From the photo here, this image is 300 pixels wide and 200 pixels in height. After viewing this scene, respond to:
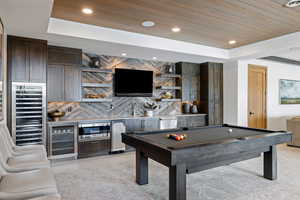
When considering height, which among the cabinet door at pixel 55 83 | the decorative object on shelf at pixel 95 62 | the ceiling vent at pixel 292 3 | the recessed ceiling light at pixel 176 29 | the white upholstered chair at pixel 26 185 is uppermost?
the recessed ceiling light at pixel 176 29

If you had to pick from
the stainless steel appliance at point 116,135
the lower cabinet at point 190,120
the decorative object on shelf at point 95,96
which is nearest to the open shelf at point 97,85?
the decorative object on shelf at point 95,96

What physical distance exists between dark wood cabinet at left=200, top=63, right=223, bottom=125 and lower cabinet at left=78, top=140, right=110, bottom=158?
11.5 ft

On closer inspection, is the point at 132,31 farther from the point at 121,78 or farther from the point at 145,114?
the point at 145,114

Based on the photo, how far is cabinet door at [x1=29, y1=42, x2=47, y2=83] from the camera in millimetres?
4020

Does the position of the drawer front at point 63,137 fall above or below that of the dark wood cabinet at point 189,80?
below

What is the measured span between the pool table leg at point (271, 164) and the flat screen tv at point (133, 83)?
11.2ft

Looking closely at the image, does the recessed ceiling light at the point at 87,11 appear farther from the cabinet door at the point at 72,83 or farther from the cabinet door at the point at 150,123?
the cabinet door at the point at 150,123

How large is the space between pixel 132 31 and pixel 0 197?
3.63 meters

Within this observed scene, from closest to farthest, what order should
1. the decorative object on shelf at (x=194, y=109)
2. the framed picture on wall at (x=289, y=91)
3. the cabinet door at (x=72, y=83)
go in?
1. the cabinet door at (x=72, y=83)
2. the decorative object on shelf at (x=194, y=109)
3. the framed picture on wall at (x=289, y=91)

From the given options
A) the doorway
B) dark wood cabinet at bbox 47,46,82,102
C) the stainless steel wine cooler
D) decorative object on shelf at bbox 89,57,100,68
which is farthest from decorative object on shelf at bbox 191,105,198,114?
the stainless steel wine cooler

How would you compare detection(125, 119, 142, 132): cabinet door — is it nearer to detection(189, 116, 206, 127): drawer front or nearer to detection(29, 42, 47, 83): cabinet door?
detection(189, 116, 206, 127): drawer front

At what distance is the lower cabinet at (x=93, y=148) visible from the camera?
15.2ft

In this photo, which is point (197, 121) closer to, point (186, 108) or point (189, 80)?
point (186, 108)

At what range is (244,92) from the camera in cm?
638
